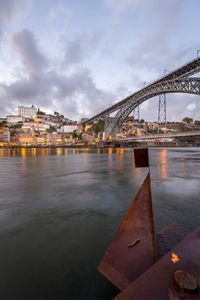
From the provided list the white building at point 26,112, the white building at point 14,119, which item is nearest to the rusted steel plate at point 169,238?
the white building at point 14,119

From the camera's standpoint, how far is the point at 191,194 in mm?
5609

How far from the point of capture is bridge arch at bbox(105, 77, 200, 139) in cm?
3094

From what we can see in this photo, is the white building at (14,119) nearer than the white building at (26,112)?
Yes

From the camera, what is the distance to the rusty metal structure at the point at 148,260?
1046mm

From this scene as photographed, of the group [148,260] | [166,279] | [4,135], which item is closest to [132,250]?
[148,260]

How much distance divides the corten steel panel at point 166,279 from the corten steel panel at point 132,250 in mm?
436

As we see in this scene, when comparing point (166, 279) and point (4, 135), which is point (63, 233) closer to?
point (166, 279)

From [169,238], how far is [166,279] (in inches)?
52.9

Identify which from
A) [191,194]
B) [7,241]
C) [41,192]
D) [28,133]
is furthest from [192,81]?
[28,133]

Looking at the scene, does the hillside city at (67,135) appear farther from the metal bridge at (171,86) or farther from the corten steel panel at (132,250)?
the corten steel panel at (132,250)

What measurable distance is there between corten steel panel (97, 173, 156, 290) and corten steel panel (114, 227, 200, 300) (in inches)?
17.2

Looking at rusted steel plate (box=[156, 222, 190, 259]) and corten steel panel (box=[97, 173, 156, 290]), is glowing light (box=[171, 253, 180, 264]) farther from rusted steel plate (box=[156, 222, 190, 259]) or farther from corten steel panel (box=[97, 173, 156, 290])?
rusted steel plate (box=[156, 222, 190, 259])

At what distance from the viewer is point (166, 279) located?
1104mm

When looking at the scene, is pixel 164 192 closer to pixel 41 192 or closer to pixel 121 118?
pixel 41 192
